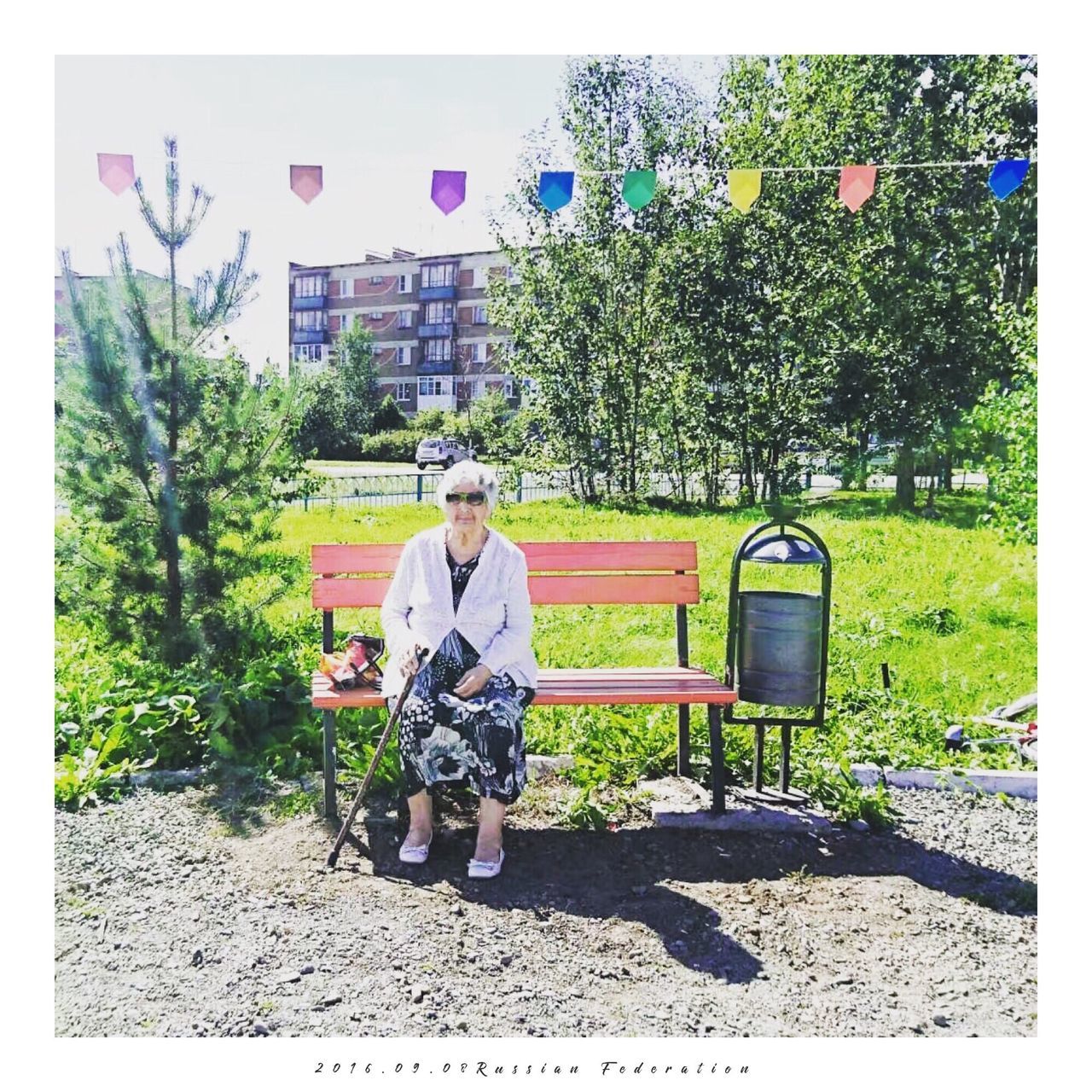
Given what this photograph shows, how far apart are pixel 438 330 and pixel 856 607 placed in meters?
2.67

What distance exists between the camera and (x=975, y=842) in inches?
142

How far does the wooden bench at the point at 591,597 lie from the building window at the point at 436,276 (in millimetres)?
1833

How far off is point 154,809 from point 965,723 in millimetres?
3319

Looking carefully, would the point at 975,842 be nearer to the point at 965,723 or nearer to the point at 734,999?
the point at 965,723

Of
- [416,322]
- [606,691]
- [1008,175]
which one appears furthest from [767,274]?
[606,691]

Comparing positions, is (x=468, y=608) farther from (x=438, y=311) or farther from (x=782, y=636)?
(x=438, y=311)

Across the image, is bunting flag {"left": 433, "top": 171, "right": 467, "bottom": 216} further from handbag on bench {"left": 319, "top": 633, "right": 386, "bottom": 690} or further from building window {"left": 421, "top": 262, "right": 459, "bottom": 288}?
handbag on bench {"left": 319, "top": 633, "right": 386, "bottom": 690}

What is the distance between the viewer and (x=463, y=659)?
340 cm

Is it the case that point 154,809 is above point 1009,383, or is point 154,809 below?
below

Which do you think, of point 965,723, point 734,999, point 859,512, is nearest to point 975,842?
point 965,723

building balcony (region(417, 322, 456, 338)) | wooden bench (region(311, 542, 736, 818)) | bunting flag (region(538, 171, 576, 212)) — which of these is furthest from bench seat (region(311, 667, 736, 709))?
building balcony (region(417, 322, 456, 338))

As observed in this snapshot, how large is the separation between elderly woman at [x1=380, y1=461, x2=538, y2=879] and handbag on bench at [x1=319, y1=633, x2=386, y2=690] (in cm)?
25

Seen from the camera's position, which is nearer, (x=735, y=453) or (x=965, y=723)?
(x=965, y=723)

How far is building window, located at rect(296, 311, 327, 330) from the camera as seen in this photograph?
5.29 m
